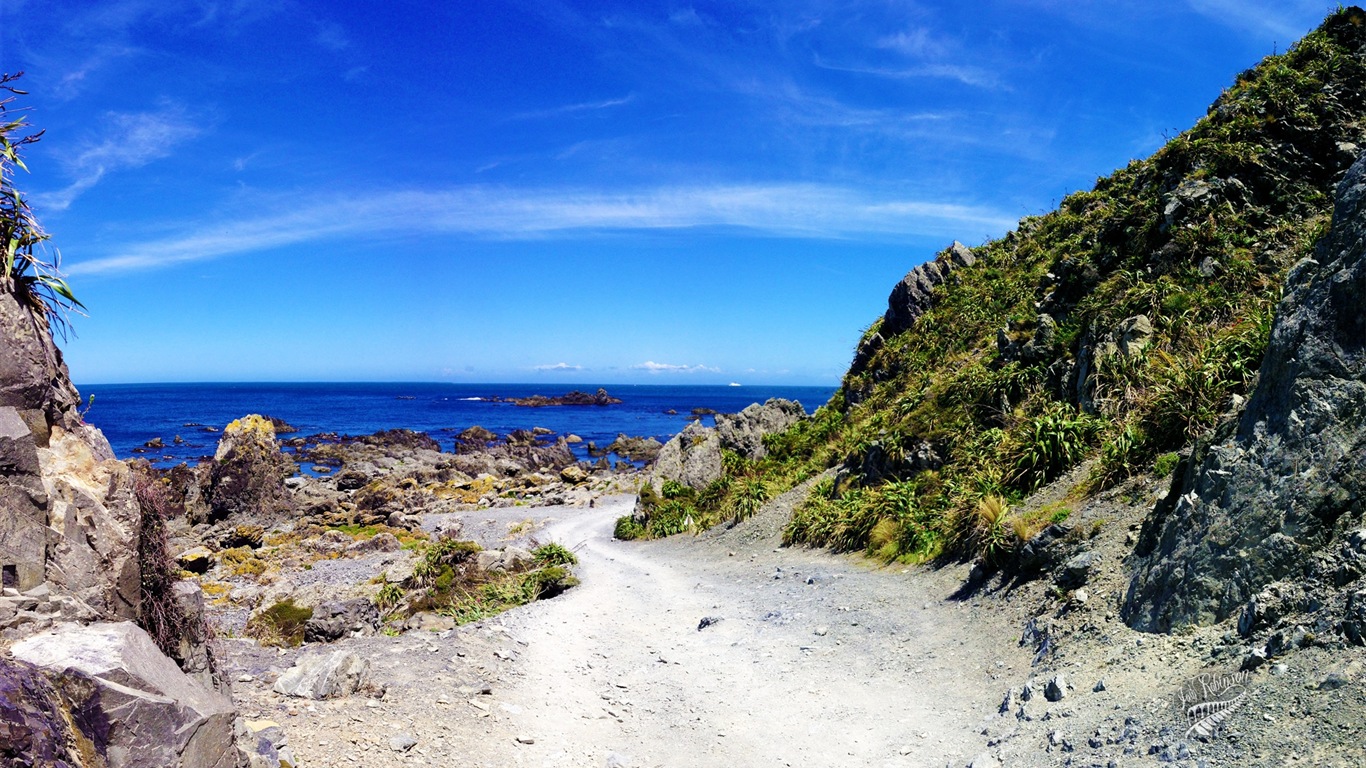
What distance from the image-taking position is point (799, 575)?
1517 centimetres

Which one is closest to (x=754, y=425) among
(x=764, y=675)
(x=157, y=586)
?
(x=764, y=675)

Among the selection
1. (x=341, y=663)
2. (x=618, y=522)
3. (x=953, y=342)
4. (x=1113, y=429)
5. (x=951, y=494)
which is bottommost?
(x=618, y=522)

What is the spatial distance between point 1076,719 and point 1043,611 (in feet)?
8.67

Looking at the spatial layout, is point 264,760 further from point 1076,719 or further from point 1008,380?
point 1008,380

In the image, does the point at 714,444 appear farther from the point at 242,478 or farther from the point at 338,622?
the point at 242,478

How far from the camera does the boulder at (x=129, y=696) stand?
391cm

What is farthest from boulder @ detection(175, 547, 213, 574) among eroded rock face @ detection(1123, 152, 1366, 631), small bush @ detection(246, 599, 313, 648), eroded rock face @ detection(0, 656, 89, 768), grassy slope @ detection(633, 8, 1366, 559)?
eroded rock face @ detection(1123, 152, 1366, 631)

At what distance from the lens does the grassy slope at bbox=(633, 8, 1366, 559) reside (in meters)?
11.9

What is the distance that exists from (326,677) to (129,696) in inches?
174

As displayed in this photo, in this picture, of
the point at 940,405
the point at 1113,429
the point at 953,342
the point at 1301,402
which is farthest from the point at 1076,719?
the point at 953,342

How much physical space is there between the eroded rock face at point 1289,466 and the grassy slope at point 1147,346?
11.5 ft

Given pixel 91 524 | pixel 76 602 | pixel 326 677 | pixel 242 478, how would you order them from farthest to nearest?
pixel 242 478
pixel 326 677
pixel 91 524
pixel 76 602

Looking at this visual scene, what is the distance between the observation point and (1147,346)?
13.5 metres

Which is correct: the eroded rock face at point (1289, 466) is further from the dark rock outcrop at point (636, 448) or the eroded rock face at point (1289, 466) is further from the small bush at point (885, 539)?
the dark rock outcrop at point (636, 448)
